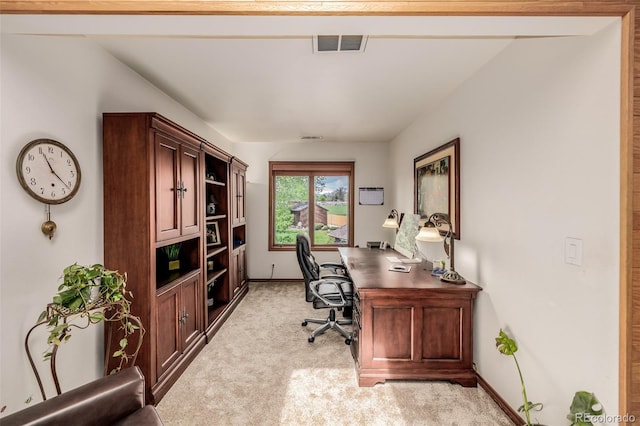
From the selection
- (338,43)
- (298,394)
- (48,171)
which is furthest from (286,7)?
(298,394)

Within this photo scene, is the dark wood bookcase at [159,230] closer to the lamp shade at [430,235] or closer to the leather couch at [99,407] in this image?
the leather couch at [99,407]

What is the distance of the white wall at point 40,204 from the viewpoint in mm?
1384

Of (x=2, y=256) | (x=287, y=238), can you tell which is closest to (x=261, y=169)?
(x=287, y=238)

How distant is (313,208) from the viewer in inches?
199

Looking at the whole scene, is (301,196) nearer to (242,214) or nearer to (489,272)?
(242,214)

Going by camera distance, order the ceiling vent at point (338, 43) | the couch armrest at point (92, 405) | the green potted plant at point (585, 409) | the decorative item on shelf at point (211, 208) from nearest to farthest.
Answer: the couch armrest at point (92, 405) < the green potted plant at point (585, 409) < the ceiling vent at point (338, 43) < the decorative item on shelf at point (211, 208)

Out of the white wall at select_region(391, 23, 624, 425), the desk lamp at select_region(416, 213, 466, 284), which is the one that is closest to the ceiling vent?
the white wall at select_region(391, 23, 624, 425)

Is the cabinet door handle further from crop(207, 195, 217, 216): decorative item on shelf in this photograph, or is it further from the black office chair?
the black office chair

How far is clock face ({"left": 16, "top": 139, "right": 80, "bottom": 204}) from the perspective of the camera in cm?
144

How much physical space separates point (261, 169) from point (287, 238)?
1282mm

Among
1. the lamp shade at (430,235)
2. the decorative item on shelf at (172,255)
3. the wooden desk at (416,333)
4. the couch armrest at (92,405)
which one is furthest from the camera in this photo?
the decorative item on shelf at (172,255)

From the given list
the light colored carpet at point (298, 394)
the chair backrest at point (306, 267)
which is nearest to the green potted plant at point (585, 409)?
the light colored carpet at point (298, 394)

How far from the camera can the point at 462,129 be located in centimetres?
247

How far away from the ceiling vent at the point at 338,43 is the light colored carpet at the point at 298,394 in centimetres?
242
